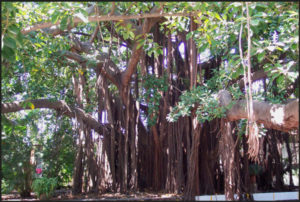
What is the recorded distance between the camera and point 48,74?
5.68 m

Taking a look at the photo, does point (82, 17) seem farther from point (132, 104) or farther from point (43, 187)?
point (43, 187)

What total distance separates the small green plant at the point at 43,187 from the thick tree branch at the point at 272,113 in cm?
380

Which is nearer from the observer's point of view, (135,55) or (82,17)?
(82,17)

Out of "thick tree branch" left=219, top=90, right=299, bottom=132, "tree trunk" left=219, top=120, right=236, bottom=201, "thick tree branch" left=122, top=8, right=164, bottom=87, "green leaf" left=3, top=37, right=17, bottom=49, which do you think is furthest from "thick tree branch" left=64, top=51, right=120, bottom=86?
"green leaf" left=3, top=37, right=17, bottom=49

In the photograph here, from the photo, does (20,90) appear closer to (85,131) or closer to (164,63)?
(85,131)

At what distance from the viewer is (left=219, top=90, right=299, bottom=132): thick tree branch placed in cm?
322

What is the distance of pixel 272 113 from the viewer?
3.58 meters

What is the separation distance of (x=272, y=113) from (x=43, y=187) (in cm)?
460

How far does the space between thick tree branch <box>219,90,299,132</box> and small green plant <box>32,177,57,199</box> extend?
380 cm

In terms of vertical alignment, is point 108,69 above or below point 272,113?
above

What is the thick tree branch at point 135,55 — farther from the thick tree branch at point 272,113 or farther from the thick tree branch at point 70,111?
the thick tree branch at point 272,113

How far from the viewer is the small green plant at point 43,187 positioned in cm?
620

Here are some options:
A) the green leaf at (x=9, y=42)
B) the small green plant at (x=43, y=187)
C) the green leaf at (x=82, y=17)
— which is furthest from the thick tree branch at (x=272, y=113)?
the small green plant at (x=43, y=187)

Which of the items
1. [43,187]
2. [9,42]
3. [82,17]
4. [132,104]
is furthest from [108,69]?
[9,42]
